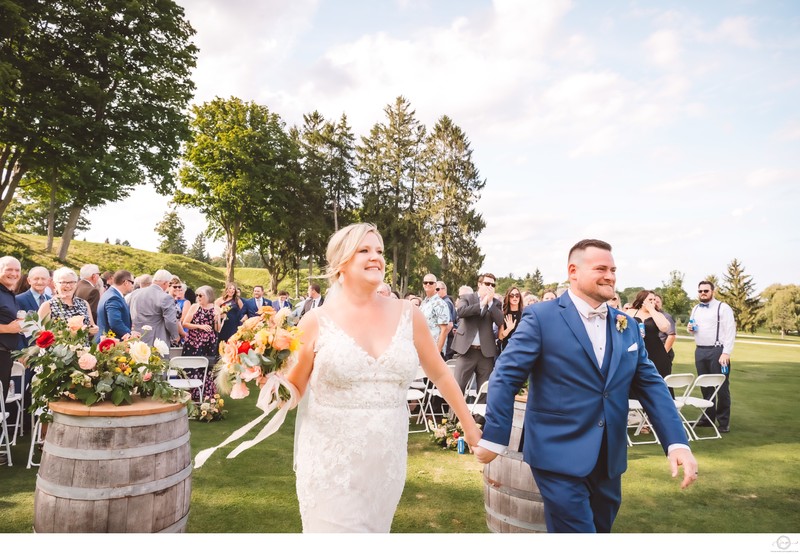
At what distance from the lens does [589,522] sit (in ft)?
8.80

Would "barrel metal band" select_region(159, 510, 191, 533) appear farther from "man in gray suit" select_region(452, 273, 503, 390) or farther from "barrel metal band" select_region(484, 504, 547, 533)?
"man in gray suit" select_region(452, 273, 503, 390)

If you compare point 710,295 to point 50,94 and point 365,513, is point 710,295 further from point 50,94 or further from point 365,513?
point 50,94

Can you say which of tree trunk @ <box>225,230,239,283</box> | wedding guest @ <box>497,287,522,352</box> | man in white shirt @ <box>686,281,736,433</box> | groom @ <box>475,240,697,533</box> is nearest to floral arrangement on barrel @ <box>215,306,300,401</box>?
groom @ <box>475,240,697,533</box>

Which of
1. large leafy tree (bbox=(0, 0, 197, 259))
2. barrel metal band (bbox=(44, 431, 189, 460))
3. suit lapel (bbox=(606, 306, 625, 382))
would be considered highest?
large leafy tree (bbox=(0, 0, 197, 259))

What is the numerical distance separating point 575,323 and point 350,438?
4.84 ft

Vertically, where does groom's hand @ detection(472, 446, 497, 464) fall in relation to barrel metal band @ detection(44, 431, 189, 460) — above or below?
above

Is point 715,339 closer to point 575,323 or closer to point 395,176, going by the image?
point 575,323

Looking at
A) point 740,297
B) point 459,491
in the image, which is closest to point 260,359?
point 459,491

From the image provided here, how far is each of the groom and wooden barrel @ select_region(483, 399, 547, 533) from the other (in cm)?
49

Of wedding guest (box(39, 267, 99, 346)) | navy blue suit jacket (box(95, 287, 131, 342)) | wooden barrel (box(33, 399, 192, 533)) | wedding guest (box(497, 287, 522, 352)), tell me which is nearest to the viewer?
wooden barrel (box(33, 399, 192, 533))

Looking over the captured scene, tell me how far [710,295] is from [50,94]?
2394cm

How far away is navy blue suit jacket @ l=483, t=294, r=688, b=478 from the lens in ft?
9.11

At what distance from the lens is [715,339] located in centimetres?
888

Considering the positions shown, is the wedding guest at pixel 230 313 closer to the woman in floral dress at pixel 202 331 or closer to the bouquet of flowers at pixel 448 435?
the woman in floral dress at pixel 202 331
